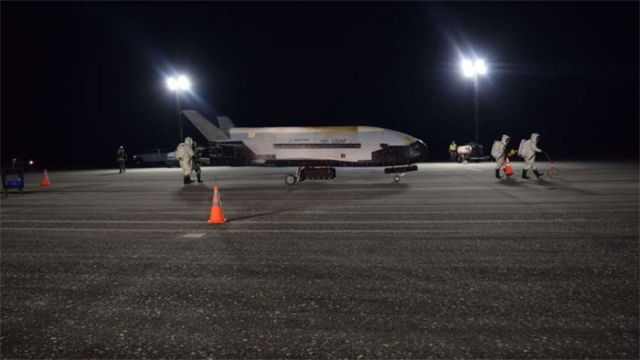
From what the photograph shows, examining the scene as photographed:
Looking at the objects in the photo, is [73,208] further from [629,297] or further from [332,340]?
[629,297]

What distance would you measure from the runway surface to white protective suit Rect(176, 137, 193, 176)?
8.63 metres

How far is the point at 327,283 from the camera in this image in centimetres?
594

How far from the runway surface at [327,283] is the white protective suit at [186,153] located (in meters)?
8.63

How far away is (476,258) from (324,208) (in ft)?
20.6

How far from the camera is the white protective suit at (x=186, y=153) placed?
21.0 meters

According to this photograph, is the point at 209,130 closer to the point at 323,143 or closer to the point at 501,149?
the point at 323,143

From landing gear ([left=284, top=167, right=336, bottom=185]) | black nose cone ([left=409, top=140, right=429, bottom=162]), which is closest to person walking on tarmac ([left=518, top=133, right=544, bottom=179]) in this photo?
black nose cone ([left=409, top=140, right=429, bottom=162])

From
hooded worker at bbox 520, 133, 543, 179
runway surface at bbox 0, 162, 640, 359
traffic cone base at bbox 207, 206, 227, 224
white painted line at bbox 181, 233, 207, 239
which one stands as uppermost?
hooded worker at bbox 520, 133, 543, 179

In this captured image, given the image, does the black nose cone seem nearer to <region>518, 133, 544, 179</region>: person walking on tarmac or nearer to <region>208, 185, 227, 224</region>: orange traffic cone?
<region>518, 133, 544, 179</region>: person walking on tarmac

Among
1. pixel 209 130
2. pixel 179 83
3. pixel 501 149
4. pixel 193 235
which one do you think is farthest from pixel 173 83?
pixel 193 235

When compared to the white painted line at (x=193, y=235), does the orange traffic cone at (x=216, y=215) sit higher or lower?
higher

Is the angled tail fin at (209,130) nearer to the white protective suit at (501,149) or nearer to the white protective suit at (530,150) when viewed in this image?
the white protective suit at (501,149)

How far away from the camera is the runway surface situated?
411 centimetres

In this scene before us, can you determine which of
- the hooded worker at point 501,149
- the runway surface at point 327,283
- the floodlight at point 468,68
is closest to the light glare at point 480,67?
the floodlight at point 468,68
